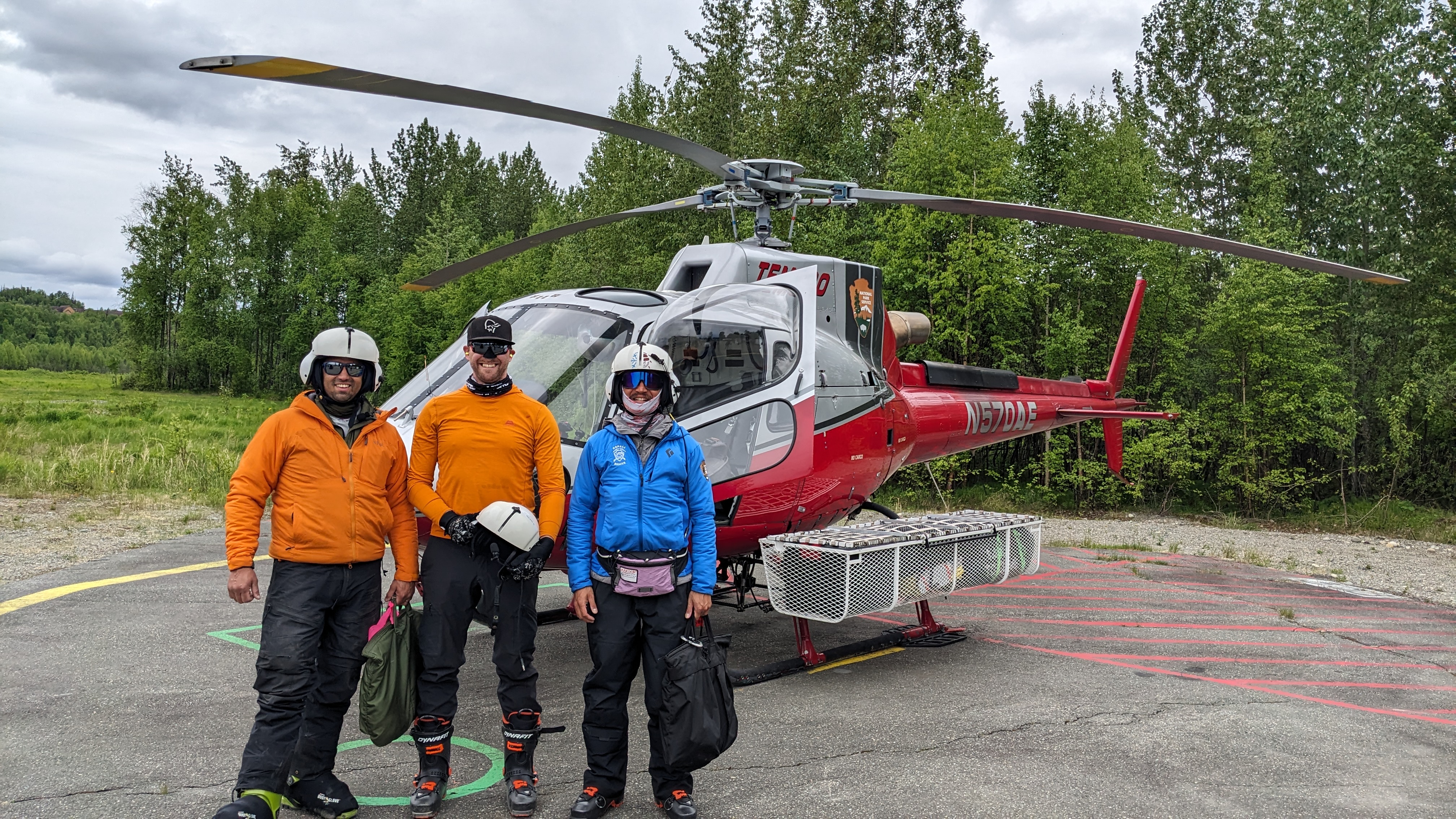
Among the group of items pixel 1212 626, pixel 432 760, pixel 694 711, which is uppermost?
pixel 694 711

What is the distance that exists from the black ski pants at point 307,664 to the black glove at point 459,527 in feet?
1.11

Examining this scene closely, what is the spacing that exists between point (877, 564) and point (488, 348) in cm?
277

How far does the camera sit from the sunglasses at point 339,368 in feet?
12.0

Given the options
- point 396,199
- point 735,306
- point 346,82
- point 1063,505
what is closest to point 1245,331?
point 1063,505

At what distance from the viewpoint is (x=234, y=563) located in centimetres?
347

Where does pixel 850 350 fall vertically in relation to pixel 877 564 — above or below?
above

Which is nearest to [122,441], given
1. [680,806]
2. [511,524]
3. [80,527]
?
[80,527]

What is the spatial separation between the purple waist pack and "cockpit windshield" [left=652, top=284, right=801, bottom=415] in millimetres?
1878

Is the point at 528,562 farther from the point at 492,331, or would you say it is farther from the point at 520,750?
the point at 492,331

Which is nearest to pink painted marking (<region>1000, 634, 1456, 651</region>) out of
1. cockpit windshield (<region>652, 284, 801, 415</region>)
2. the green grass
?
cockpit windshield (<region>652, 284, 801, 415</region>)

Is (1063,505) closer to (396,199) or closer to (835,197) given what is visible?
(835,197)

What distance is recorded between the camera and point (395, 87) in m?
4.03

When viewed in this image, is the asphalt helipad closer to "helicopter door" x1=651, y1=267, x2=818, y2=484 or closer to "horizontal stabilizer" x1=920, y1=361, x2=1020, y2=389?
"helicopter door" x1=651, y1=267, x2=818, y2=484

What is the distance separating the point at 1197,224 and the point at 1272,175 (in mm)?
3263
